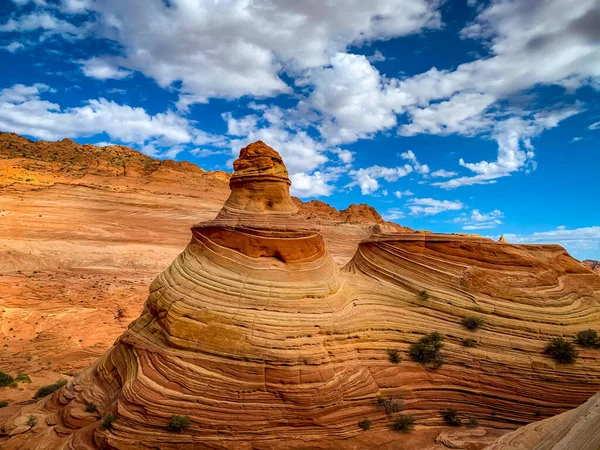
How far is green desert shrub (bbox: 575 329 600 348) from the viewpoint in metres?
11.2

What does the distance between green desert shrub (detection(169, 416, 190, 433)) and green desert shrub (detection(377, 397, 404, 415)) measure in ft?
15.9

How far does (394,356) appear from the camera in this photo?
10.9 meters

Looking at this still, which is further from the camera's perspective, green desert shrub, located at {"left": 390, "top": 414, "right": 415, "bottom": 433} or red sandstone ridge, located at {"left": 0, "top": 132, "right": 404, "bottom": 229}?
red sandstone ridge, located at {"left": 0, "top": 132, "right": 404, "bottom": 229}

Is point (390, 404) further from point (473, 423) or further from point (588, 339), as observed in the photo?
point (588, 339)

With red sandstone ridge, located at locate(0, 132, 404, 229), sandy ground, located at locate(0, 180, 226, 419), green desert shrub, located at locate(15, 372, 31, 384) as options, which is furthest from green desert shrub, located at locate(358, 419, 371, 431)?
red sandstone ridge, located at locate(0, 132, 404, 229)

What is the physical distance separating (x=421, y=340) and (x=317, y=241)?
427 centimetres

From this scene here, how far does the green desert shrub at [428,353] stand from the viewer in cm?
1098

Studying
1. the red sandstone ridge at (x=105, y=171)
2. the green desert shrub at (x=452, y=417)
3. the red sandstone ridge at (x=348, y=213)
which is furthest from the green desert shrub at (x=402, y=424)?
the red sandstone ridge at (x=348, y=213)

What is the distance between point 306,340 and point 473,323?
5.34 meters

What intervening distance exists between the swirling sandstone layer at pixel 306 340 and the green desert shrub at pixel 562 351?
240 millimetres

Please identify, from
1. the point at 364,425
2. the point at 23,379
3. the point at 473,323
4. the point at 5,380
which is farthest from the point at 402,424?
the point at 5,380

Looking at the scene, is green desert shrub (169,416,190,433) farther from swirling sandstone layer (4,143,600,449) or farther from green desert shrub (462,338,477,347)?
green desert shrub (462,338,477,347)

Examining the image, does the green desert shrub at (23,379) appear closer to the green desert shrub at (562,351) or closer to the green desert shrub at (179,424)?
the green desert shrub at (179,424)

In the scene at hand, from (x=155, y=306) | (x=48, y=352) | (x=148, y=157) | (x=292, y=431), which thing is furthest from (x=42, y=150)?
(x=292, y=431)
